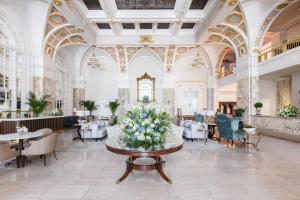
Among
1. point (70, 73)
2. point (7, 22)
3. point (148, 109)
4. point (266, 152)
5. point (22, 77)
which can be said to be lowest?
point (266, 152)

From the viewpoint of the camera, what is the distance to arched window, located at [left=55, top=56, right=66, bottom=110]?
41.9 ft

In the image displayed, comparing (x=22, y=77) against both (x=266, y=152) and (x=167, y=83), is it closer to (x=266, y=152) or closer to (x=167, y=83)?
(x=167, y=83)

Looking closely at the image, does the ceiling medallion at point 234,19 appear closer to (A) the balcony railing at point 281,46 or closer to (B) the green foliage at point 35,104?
(A) the balcony railing at point 281,46

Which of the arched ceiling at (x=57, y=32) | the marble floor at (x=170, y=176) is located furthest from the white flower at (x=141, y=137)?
the arched ceiling at (x=57, y=32)

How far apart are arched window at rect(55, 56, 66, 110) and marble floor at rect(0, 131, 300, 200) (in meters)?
8.26

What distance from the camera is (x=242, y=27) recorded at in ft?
32.3

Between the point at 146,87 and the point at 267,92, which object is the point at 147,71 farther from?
the point at 267,92

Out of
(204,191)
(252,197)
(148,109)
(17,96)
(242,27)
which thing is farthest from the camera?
(242,27)

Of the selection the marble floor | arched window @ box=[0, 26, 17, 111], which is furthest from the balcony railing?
arched window @ box=[0, 26, 17, 111]

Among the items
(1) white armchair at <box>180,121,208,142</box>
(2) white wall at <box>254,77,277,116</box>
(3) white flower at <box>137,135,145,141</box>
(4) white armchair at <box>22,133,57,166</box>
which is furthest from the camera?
(2) white wall at <box>254,77,277,116</box>

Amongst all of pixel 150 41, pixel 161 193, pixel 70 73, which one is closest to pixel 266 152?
pixel 161 193

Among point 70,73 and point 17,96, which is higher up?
point 70,73

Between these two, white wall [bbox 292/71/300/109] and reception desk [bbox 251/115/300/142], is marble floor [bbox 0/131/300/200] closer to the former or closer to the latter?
reception desk [bbox 251/115/300/142]

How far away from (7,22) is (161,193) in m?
9.34
